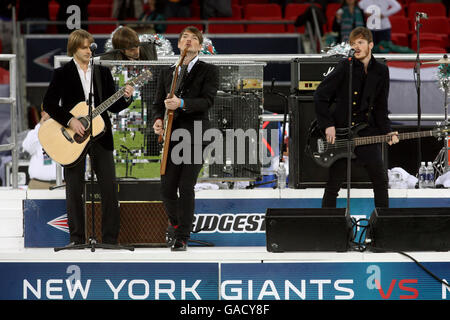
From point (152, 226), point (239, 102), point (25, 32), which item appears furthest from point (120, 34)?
point (25, 32)

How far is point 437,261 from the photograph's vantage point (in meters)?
4.88

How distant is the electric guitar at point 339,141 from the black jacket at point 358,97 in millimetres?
64

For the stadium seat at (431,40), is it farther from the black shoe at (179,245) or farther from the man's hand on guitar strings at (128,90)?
the black shoe at (179,245)

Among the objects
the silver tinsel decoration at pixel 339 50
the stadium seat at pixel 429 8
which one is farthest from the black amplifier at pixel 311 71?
the stadium seat at pixel 429 8

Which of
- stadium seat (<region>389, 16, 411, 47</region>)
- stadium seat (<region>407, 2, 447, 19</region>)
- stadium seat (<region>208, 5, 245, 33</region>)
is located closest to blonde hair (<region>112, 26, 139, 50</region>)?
stadium seat (<region>208, 5, 245, 33</region>)

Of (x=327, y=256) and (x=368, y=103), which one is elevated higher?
(x=368, y=103)

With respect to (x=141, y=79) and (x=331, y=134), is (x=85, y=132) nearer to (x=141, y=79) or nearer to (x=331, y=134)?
(x=141, y=79)

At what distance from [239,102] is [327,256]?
2.01 metres

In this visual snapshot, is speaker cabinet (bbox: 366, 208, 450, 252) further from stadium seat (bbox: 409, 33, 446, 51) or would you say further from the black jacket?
stadium seat (bbox: 409, 33, 446, 51)

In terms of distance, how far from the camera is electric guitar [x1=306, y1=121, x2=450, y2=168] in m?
5.98

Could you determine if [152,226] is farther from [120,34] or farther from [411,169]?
[411,169]

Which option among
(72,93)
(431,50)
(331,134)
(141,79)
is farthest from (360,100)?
(431,50)

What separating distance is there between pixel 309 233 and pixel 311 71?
1982mm

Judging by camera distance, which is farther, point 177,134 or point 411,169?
point 411,169
